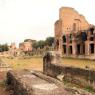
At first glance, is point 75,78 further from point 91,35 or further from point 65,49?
point 65,49

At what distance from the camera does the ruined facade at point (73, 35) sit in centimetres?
4566

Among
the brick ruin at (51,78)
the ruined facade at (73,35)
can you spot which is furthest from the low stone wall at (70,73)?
the ruined facade at (73,35)

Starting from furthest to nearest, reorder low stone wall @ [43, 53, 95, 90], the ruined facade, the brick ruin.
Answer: the ruined facade < low stone wall @ [43, 53, 95, 90] < the brick ruin

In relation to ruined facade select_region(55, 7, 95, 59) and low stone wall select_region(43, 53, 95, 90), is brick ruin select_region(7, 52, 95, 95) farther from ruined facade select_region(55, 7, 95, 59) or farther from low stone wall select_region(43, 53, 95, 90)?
ruined facade select_region(55, 7, 95, 59)

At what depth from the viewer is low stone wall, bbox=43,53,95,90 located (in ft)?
43.6

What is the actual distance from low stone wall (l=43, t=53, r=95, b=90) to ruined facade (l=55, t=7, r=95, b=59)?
2439 cm

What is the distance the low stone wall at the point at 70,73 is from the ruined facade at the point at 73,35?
24.4 m

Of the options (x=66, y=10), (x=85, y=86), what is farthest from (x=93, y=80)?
(x=66, y=10)

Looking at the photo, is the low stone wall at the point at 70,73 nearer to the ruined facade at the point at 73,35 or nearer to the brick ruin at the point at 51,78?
the brick ruin at the point at 51,78

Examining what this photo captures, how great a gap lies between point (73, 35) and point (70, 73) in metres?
34.9

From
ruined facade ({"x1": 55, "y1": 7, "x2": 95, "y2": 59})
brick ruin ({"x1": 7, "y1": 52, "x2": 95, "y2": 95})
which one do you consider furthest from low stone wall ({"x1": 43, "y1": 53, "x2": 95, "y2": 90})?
ruined facade ({"x1": 55, "y1": 7, "x2": 95, "y2": 59})

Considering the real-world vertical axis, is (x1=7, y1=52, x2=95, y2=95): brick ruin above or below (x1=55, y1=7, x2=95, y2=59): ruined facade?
below

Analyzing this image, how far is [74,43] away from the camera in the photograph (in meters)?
49.8

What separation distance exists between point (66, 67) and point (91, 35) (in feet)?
99.5
